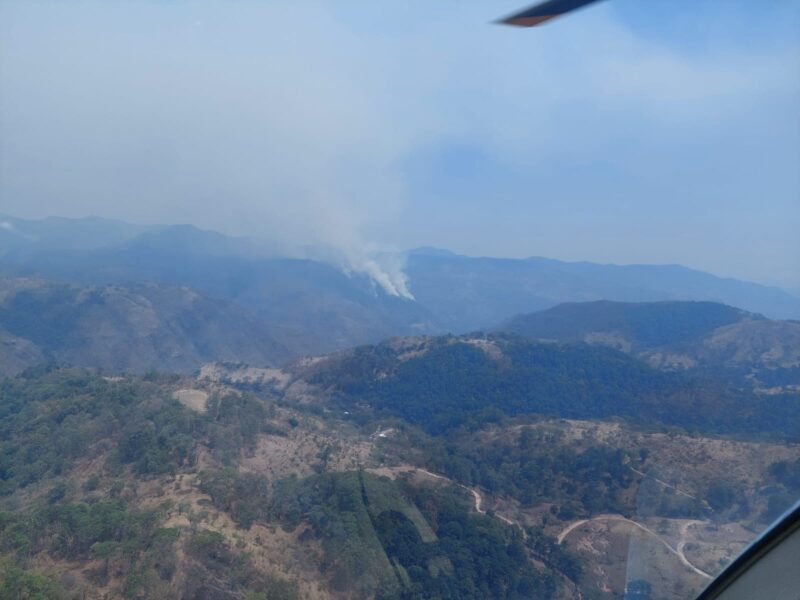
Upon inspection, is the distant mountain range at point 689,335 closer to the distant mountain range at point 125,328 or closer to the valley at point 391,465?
the valley at point 391,465

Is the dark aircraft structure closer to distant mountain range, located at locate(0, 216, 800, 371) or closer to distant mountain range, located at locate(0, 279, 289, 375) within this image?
distant mountain range, located at locate(0, 216, 800, 371)

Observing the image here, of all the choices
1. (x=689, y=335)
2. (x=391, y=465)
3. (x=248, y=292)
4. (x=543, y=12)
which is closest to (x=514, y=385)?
(x=391, y=465)

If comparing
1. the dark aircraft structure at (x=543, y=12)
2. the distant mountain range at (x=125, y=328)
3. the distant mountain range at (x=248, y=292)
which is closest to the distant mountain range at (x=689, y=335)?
the distant mountain range at (x=248, y=292)

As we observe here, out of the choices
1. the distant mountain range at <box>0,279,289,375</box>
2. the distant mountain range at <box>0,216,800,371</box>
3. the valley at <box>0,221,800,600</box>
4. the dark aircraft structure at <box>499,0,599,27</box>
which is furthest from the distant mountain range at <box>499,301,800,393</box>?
the dark aircraft structure at <box>499,0,599,27</box>

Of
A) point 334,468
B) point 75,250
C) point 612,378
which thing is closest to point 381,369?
point 612,378

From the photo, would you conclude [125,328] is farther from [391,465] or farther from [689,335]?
[689,335]

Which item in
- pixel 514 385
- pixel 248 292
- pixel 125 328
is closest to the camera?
pixel 514 385
